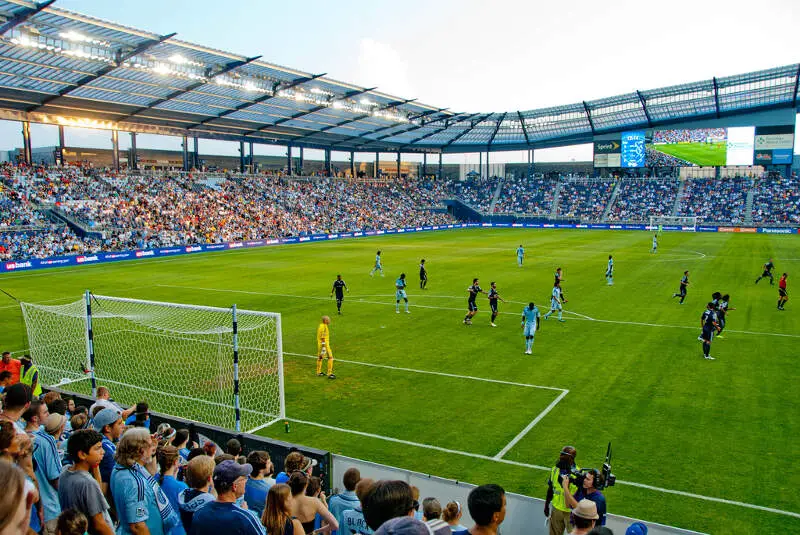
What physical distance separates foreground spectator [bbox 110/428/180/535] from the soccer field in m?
6.22

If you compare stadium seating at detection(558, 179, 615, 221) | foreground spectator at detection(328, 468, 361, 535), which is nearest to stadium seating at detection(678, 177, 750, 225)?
stadium seating at detection(558, 179, 615, 221)

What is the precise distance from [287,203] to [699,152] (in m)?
59.0

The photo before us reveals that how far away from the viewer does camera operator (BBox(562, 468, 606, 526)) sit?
7.12 metres

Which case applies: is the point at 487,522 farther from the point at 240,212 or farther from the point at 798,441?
the point at 240,212

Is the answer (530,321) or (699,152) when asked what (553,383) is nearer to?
(530,321)

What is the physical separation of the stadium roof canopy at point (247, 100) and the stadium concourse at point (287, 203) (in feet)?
20.5

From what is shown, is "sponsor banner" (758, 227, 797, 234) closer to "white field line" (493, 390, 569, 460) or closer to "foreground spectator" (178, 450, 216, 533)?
"white field line" (493, 390, 569, 460)

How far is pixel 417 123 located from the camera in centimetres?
8200

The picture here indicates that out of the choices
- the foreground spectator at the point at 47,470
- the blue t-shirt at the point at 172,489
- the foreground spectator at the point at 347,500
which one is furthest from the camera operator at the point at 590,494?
the foreground spectator at the point at 47,470

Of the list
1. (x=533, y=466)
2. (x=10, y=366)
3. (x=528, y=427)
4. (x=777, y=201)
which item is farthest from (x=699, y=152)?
(x=10, y=366)

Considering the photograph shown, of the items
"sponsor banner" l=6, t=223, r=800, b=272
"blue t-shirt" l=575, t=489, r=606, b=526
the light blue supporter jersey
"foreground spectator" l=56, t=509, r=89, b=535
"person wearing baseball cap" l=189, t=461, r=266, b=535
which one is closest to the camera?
"foreground spectator" l=56, t=509, r=89, b=535

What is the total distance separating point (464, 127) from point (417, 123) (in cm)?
1240

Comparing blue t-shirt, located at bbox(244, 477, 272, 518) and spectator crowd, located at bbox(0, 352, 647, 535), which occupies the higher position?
spectator crowd, located at bbox(0, 352, 647, 535)

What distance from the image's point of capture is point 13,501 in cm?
274
